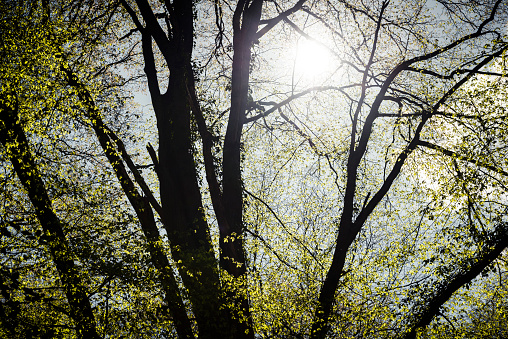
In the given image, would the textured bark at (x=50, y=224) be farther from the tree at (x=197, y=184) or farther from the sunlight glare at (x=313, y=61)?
the sunlight glare at (x=313, y=61)

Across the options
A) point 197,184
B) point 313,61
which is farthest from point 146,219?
point 313,61

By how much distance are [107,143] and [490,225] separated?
7726mm

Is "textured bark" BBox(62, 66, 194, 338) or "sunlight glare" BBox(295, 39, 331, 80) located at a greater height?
"sunlight glare" BBox(295, 39, 331, 80)

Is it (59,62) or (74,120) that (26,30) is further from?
(74,120)

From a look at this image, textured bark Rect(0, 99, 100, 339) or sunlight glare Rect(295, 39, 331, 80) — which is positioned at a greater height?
sunlight glare Rect(295, 39, 331, 80)

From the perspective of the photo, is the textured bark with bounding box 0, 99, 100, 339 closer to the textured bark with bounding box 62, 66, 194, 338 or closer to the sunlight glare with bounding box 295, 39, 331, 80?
the textured bark with bounding box 62, 66, 194, 338

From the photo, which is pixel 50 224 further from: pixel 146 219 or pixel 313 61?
pixel 313 61

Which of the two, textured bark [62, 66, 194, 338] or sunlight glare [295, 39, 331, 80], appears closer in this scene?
textured bark [62, 66, 194, 338]

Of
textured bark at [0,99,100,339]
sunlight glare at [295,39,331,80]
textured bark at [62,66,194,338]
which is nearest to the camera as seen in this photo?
textured bark at [0,99,100,339]

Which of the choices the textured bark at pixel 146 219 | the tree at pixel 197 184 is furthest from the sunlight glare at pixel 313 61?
the textured bark at pixel 146 219

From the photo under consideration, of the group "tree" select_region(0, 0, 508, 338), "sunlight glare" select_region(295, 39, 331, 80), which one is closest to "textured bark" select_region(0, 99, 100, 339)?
"tree" select_region(0, 0, 508, 338)

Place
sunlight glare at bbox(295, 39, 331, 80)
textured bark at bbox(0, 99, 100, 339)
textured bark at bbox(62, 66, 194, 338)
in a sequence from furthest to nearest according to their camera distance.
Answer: sunlight glare at bbox(295, 39, 331, 80)
textured bark at bbox(62, 66, 194, 338)
textured bark at bbox(0, 99, 100, 339)

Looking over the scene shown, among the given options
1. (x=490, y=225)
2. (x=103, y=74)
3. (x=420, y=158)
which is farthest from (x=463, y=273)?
(x=103, y=74)

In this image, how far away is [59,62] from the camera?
6.97 metres
